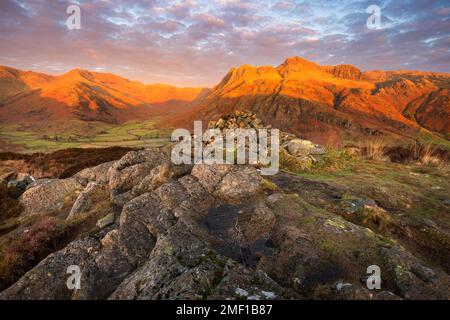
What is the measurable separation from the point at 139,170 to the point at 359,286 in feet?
30.0

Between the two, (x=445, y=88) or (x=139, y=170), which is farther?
(x=445, y=88)

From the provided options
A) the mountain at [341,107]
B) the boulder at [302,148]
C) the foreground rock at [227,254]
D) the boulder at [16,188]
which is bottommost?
the boulder at [16,188]

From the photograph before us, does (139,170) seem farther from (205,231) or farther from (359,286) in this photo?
(359,286)

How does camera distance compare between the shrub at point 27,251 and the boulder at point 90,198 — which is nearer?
the shrub at point 27,251

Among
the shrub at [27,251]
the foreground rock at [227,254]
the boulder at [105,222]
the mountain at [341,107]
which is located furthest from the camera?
the mountain at [341,107]

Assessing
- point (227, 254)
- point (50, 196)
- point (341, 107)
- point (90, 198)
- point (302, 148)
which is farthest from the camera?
point (341, 107)

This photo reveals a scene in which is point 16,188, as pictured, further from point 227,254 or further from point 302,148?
point 302,148

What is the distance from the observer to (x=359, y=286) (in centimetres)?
466

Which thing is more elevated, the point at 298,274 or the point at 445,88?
the point at 445,88

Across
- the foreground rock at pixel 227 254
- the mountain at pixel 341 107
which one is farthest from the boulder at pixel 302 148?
the mountain at pixel 341 107

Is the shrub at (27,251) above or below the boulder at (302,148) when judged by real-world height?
below

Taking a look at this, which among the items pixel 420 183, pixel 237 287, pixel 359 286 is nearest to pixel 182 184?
pixel 237 287

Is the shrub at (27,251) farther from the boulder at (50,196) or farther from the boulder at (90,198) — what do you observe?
the boulder at (50,196)

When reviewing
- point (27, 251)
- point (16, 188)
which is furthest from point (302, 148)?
point (16, 188)
